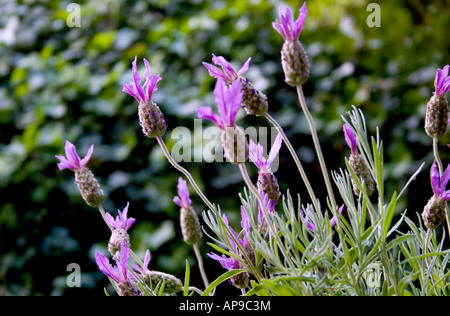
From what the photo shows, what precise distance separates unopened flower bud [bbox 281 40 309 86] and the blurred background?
103cm

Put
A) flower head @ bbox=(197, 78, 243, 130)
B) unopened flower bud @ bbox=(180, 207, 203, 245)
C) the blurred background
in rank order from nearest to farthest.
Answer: flower head @ bbox=(197, 78, 243, 130) < unopened flower bud @ bbox=(180, 207, 203, 245) < the blurred background

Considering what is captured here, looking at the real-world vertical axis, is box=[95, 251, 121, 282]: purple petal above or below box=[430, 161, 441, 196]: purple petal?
below

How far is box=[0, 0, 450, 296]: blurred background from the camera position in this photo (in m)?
1.54

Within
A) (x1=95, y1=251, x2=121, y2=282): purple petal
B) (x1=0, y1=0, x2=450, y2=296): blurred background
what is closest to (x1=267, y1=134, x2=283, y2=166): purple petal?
(x1=95, y1=251, x2=121, y2=282): purple petal

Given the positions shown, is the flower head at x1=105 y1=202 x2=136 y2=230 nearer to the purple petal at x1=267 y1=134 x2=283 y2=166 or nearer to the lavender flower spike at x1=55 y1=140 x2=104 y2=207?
the lavender flower spike at x1=55 y1=140 x2=104 y2=207

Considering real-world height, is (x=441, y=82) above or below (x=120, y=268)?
above

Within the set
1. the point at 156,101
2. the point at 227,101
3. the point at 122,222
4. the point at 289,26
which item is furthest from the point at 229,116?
the point at 156,101

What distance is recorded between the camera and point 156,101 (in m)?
1.60

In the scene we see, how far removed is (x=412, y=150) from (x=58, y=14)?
1362 millimetres

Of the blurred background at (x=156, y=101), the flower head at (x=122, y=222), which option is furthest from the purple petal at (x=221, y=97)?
the blurred background at (x=156, y=101)

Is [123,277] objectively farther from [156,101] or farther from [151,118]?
[156,101]

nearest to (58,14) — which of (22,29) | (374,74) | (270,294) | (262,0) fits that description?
(22,29)

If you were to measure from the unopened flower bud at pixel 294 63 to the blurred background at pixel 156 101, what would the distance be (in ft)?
3.38

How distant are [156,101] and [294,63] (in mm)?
1166
